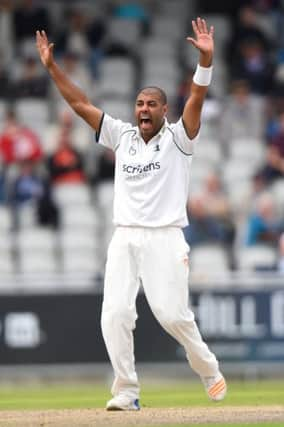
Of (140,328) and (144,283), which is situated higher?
(144,283)

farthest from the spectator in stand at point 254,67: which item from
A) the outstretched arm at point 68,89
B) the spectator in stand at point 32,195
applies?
the outstretched arm at point 68,89

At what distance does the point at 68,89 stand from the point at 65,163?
347 inches

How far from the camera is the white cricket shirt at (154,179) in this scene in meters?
11.0

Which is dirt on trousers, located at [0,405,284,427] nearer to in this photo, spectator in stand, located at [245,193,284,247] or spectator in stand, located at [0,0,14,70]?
spectator in stand, located at [245,193,284,247]

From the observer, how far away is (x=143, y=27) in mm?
22719

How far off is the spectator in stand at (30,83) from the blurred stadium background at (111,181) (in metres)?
0.02

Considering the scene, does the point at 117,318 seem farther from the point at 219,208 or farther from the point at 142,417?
the point at 219,208

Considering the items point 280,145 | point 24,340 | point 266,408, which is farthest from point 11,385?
point 266,408

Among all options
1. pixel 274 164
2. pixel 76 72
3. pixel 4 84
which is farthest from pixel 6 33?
pixel 274 164

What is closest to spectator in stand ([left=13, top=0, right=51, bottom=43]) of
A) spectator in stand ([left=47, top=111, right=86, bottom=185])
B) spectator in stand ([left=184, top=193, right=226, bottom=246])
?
spectator in stand ([left=47, top=111, right=86, bottom=185])

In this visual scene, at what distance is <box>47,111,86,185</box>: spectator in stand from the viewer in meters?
20.0

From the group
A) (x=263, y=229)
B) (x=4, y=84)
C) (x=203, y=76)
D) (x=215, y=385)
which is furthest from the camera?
(x=4, y=84)

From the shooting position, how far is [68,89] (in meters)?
11.3

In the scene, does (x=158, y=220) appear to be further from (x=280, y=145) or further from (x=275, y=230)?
(x=280, y=145)
